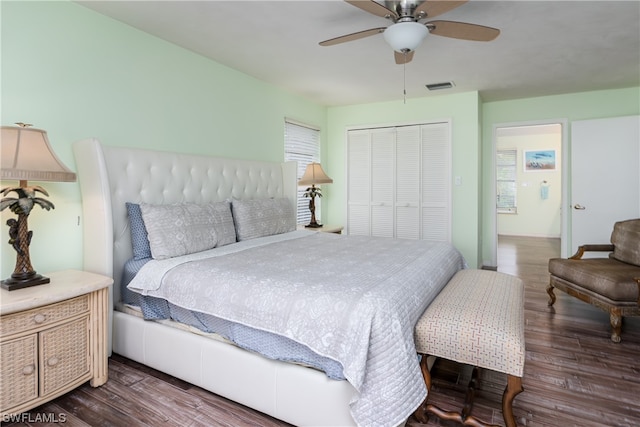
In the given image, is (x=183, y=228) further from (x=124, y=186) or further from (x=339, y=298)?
(x=339, y=298)

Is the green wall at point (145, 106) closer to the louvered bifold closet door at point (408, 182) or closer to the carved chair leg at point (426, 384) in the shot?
the louvered bifold closet door at point (408, 182)

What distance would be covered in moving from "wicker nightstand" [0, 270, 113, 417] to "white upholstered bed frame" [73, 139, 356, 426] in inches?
11.1

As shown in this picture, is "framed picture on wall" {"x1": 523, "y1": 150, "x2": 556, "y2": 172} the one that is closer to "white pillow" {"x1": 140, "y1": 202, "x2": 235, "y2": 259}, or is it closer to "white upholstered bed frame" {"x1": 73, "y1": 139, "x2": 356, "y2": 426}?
"white upholstered bed frame" {"x1": 73, "y1": 139, "x2": 356, "y2": 426}

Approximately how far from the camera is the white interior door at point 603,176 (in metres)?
4.48

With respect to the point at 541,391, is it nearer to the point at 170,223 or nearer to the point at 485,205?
the point at 170,223

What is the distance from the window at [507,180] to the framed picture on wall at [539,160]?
26 centimetres

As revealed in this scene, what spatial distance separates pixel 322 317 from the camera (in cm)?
161

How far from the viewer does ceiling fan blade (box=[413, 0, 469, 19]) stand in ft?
6.27

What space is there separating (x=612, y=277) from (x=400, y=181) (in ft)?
9.01

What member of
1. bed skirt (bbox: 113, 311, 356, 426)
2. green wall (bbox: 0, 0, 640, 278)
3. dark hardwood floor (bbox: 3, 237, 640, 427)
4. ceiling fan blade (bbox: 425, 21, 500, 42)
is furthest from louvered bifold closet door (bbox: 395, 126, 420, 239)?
bed skirt (bbox: 113, 311, 356, 426)

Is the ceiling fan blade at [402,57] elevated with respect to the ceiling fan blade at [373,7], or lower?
lower

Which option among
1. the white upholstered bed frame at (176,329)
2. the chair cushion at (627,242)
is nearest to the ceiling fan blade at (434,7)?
the white upholstered bed frame at (176,329)

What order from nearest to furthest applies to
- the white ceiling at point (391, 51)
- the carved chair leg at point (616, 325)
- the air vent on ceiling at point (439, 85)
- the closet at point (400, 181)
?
the white ceiling at point (391, 51), the carved chair leg at point (616, 325), the air vent on ceiling at point (439, 85), the closet at point (400, 181)

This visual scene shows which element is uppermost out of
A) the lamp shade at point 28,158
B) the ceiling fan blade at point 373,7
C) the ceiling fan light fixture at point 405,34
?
the ceiling fan blade at point 373,7
